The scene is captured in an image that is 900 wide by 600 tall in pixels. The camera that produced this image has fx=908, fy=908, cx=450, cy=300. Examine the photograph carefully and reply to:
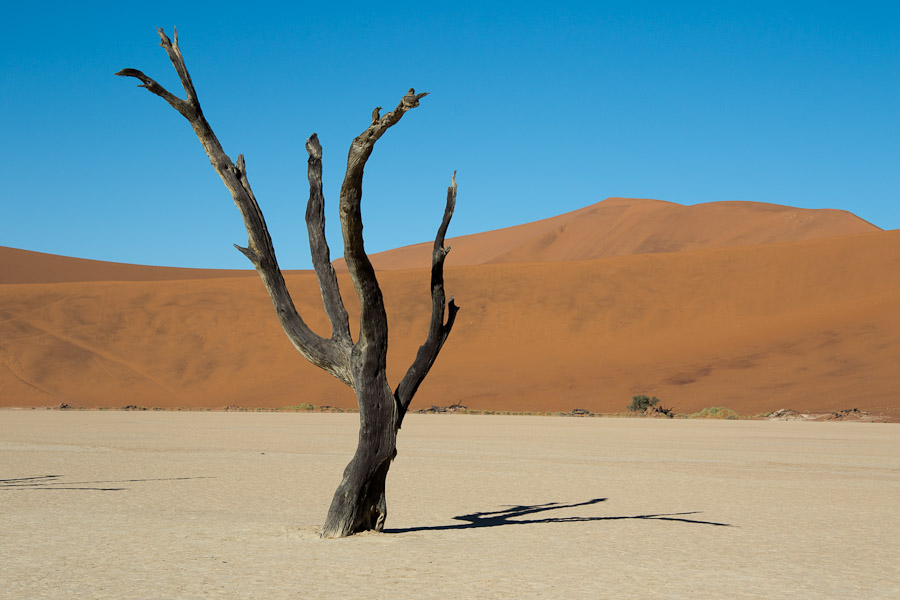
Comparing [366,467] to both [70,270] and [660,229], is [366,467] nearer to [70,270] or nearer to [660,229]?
[660,229]

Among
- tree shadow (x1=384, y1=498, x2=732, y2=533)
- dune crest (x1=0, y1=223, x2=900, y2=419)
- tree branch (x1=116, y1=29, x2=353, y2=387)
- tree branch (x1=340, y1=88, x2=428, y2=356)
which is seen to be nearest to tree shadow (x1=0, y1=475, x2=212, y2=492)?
tree branch (x1=116, y1=29, x2=353, y2=387)

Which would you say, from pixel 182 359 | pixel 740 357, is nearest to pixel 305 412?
pixel 182 359

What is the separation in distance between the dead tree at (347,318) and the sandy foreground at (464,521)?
510 mm

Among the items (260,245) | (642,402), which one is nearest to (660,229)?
(642,402)

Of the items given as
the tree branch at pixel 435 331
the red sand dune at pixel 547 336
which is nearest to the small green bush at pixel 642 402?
the red sand dune at pixel 547 336

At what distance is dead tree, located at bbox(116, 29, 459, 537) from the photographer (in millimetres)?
8523

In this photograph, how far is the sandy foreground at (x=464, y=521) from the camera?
6.70m

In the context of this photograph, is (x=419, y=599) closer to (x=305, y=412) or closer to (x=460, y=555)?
(x=460, y=555)

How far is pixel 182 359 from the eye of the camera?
164 ft

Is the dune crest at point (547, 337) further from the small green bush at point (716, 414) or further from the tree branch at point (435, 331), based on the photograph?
the tree branch at point (435, 331)

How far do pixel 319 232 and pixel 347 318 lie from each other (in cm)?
106

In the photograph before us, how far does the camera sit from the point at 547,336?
50.2 m

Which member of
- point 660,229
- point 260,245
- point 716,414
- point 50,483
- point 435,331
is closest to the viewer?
point 260,245

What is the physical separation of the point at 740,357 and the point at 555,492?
99.0 ft
